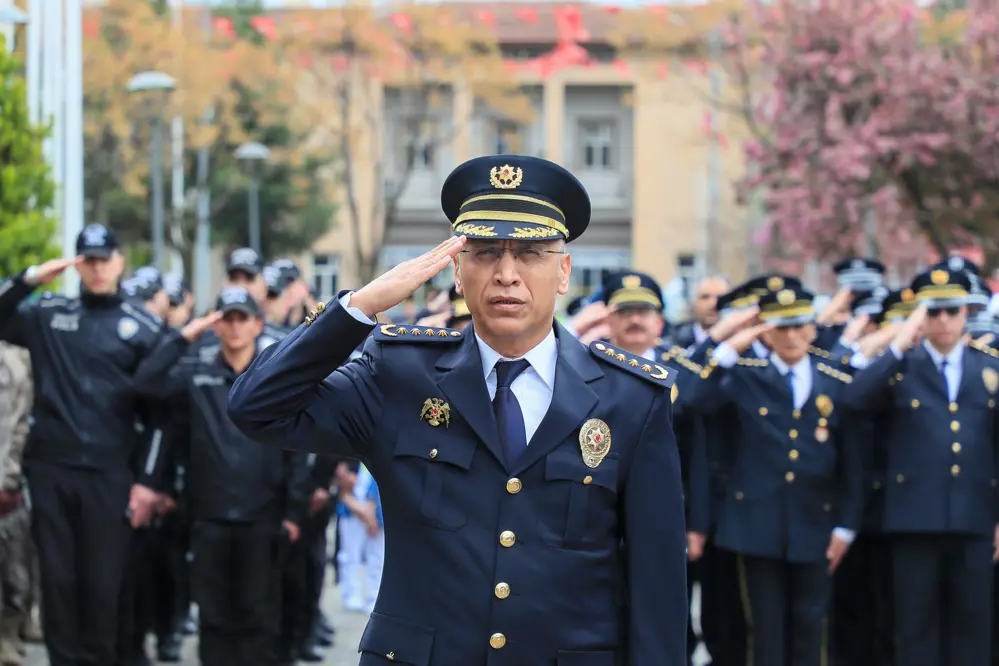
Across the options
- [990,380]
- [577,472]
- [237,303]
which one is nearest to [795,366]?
[990,380]

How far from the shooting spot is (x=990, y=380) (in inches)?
339

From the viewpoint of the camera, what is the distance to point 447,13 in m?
33.5

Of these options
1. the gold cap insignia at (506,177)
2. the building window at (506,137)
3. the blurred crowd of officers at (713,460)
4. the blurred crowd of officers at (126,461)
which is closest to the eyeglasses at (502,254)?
the gold cap insignia at (506,177)

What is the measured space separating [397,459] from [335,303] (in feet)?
1.42

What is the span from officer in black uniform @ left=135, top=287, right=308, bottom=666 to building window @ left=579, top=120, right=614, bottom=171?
47.5 meters

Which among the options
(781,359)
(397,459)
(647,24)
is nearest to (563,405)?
(397,459)

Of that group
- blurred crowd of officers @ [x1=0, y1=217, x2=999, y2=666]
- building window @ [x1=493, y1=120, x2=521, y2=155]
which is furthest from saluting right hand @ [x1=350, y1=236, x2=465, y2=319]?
building window @ [x1=493, y1=120, x2=521, y2=155]

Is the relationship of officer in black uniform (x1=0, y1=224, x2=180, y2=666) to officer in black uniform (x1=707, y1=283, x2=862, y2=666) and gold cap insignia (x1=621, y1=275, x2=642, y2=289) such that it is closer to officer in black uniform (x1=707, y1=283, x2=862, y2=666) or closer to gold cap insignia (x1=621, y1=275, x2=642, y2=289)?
gold cap insignia (x1=621, y1=275, x2=642, y2=289)

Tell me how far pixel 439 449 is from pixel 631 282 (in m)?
4.63

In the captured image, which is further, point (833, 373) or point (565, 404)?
point (833, 373)

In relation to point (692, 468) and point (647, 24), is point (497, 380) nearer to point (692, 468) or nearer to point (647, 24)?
point (692, 468)

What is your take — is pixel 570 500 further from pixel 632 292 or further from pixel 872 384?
pixel 872 384

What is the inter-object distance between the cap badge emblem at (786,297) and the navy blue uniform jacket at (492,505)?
4.32 metres

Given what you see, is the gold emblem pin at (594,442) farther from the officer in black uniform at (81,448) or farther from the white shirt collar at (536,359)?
the officer in black uniform at (81,448)
